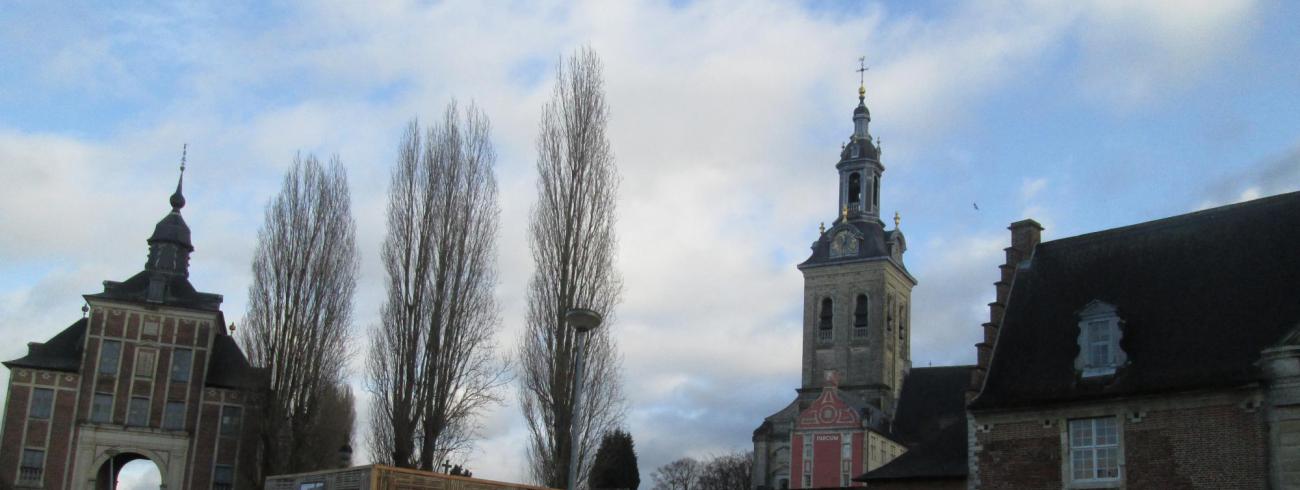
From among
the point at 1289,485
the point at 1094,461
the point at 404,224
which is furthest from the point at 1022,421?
the point at 404,224

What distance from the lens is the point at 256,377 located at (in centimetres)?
4281

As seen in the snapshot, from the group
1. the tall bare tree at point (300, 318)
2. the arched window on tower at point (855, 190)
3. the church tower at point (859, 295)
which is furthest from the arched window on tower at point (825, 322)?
the tall bare tree at point (300, 318)

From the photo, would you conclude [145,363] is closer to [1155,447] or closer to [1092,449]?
[1092,449]

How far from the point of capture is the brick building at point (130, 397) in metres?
47.6

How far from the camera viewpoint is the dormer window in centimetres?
2769

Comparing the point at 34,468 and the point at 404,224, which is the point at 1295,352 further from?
the point at 34,468

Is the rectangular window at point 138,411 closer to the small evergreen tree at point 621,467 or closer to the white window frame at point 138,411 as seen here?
the white window frame at point 138,411

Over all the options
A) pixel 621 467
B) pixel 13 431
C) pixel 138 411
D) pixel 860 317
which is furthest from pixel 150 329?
pixel 860 317

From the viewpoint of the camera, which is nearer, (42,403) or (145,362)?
(42,403)

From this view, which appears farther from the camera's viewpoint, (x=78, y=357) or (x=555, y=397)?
(x=78, y=357)

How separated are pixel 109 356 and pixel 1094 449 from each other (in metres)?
39.3

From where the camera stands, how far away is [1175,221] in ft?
Answer: 98.5

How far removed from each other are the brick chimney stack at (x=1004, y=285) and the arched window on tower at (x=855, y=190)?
3627 cm

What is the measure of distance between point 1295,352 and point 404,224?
23632 millimetres
